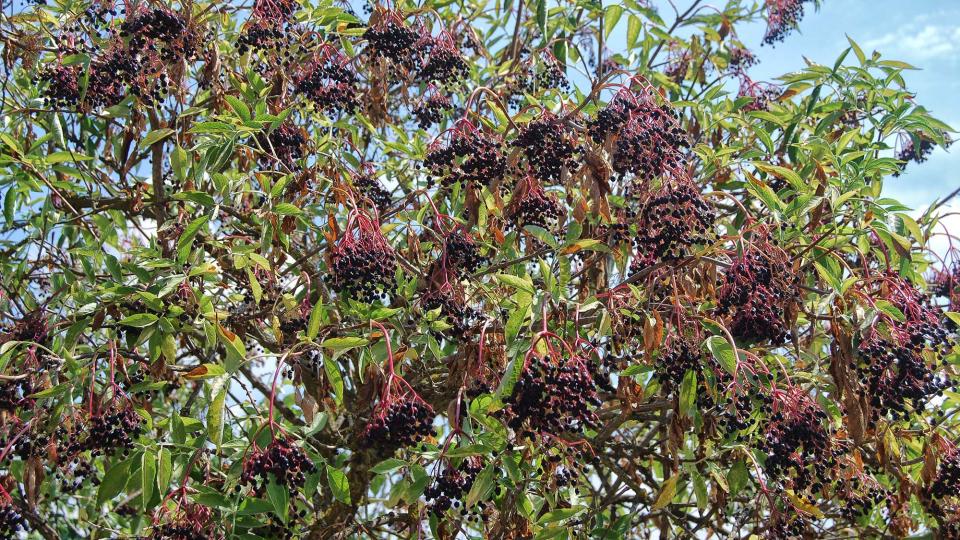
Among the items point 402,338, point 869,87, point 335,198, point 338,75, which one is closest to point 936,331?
point 869,87

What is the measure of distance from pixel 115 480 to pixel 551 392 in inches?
50.7

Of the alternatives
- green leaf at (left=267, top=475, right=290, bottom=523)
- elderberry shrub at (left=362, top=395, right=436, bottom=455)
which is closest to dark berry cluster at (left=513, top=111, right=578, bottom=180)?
elderberry shrub at (left=362, top=395, right=436, bottom=455)

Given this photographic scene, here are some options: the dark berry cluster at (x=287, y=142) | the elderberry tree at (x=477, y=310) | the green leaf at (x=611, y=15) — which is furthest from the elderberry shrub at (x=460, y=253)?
the green leaf at (x=611, y=15)

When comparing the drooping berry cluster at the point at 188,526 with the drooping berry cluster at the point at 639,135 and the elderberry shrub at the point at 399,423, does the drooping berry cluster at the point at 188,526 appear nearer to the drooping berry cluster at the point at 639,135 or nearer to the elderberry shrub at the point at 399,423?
the elderberry shrub at the point at 399,423

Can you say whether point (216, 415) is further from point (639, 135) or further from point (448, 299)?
point (639, 135)

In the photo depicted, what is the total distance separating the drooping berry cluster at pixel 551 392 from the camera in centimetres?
220

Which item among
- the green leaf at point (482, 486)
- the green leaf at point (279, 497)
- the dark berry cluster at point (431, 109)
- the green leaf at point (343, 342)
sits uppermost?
the dark berry cluster at point (431, 109)

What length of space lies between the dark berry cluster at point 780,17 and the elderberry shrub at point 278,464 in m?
4.01

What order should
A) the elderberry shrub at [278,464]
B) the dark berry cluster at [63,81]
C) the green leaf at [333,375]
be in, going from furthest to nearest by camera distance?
the dark berry cluster at [63,81], the green leaf at [333,375], the elderberry shrub at [278,464]

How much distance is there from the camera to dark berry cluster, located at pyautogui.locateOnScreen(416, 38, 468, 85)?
330 cm

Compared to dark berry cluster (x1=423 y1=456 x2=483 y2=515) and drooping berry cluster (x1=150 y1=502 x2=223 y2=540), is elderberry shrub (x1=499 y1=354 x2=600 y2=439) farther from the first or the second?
drooping berry cluster (x1=150 y1=502 x2=223 y2=540)

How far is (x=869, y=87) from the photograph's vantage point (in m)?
3.28

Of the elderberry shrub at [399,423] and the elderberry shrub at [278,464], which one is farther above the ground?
the elderberry shrub at [399,423]

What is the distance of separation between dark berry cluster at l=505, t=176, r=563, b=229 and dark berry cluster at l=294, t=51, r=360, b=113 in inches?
34.0
